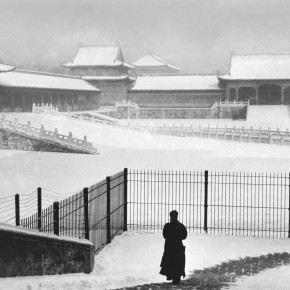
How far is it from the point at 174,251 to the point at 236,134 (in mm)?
22895

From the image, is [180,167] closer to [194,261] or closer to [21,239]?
[194,261]

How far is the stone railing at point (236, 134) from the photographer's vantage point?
28.4m

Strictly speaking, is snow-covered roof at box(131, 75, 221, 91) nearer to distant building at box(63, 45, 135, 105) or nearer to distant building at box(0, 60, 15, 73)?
distant building at box(63, 45, 135, 105)

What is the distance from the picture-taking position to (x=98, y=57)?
49438mm

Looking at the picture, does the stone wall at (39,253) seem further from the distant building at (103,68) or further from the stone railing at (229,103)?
the distant building at (103,68)

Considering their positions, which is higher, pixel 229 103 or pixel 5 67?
pixel 5 67

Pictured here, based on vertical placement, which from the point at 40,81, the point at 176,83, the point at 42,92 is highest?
the point at 176,83

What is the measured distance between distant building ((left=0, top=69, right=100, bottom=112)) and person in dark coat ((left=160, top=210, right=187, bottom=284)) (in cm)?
2627

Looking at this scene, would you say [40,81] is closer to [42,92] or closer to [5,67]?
[42,92]

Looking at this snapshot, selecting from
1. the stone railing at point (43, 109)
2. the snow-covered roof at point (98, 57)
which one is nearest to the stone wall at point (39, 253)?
the stone railing at point (43, 109)

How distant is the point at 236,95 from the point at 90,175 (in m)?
24.6

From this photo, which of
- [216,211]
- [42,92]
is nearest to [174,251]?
[216,211]

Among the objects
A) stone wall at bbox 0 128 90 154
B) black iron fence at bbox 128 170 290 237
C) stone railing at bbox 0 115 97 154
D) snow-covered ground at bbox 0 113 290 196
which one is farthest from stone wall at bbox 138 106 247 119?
black iron fence at bbox 128 170 290 237

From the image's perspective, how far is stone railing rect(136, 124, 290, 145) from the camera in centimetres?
2838
